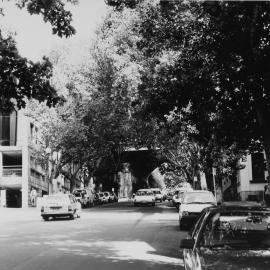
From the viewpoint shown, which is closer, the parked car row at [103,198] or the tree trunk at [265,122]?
the tree trunk at [265,122]

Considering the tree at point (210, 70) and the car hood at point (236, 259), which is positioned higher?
the tree at point (210, 70)

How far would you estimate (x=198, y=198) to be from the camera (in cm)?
2073

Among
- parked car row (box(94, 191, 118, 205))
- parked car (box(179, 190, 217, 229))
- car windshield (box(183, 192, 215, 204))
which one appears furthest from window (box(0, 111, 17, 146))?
car windshield (box(183, 192, 215, 204))

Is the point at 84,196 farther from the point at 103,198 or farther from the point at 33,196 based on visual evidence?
the point at 103,198

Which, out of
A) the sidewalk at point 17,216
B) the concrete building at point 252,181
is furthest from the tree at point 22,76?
the concrete building at point 252,181

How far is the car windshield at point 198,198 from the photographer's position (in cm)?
2048

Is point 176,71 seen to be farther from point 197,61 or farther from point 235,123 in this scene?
point 235,123

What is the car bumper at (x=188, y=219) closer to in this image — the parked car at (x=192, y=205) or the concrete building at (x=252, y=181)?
the parked car at (x=192, y=205)

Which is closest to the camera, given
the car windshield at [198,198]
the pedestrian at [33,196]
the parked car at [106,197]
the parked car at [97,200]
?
the car windshield at [198,198]

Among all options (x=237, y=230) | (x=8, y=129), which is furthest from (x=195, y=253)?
(x=8, y=129)

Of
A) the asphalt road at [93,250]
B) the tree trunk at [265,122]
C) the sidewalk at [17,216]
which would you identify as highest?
the tree trunk at [265,122]

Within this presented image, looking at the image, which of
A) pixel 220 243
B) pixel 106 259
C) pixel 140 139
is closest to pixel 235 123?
pixel 106 259

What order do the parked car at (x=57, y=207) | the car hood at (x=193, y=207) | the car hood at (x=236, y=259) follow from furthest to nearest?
the parked car at (x=57, y=207)
the car hood at (x=193, y=207)
the car hood at (x=236, y=259)

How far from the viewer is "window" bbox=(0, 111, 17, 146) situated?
51.2 metres
